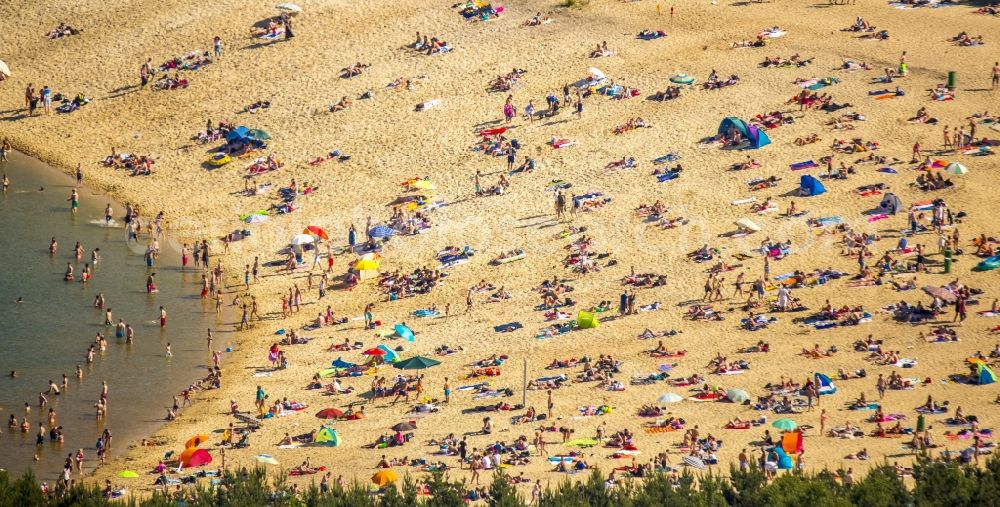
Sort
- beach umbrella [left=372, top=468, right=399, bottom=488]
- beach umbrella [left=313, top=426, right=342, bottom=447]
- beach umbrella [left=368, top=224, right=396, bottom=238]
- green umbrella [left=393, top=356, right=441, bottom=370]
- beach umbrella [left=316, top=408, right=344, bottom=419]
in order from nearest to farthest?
beach umbrella [left=372, top=468, right=399, bottom=488] → beach umbrella [left=313, top=426, right=342, bottom=447] → beach umbrella [left=316, top=408, right=344, bottom=419] → green umbrella [left=393, top=356, right=441, bottom=370] → beach umbrella [left=368, top=224, right=396, bottom=238]

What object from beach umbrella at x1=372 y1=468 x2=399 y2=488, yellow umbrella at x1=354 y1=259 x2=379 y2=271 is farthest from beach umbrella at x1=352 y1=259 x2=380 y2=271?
beach umbrella at x1=372 y1=468 x2=399 y2=488

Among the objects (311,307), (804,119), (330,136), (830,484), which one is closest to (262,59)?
(330,136)

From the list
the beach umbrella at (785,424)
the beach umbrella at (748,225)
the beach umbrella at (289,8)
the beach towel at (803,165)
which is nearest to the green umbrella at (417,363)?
the beach umbrella at (785,424)

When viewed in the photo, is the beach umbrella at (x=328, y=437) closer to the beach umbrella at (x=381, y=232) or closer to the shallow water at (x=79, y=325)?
the shallow water at (x=79, y=325)

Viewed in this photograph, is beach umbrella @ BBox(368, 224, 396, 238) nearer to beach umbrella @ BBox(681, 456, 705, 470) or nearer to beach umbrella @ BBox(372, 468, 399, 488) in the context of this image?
beach umbrella @ BBox(372, 468, 399, 488)

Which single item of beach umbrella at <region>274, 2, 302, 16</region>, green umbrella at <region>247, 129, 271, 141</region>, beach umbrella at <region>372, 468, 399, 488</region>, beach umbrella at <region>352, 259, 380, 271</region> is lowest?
beach umbrella at <region>372, 468, 399, 488</region>

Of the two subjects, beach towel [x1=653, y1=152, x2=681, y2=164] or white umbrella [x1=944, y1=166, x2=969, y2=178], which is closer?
white umbrella [x1=944, y1=166, x2=969, y2=178]
